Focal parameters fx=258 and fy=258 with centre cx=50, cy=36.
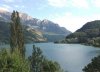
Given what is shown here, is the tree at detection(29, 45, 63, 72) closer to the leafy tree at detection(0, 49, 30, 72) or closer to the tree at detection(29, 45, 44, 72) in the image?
the tree at detection(29, 45, 44, 72)

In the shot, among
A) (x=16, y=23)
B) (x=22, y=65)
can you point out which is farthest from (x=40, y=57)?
(x=22, y=65)

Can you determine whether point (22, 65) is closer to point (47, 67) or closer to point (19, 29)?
point (47, 67)

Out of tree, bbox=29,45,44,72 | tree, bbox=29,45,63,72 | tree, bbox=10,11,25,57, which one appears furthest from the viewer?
tree, bbox=29,45,44,72

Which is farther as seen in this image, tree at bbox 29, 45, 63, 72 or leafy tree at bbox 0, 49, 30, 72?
tree at bbox 29, 45, 63, 72

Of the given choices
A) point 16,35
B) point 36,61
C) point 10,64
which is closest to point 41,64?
point 36,61

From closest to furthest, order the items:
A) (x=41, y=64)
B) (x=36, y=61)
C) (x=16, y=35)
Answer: (x=16, y=35) < (x=41, y=64) < (x=36, y=61)

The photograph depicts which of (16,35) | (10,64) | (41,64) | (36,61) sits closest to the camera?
(10,64)

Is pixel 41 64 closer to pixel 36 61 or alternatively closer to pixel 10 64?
pixel 36 61

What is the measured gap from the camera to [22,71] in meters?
55.8

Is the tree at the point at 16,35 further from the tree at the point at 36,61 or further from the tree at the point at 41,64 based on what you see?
the tree at the point at 41,64

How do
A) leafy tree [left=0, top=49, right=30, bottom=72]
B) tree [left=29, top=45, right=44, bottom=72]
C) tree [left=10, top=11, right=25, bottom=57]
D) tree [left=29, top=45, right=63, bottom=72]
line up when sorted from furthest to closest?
tree [left=29, top=45, right=44, bottom=72] → tree [left=10, top=11, right=25, bottom=57] → tree [left=29, top=45, right=63, bottom=72] → leafy tree [left=0, top=49, right=30, bottom=72]

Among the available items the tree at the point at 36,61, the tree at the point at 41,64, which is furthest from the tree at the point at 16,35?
the tree at the point at 41,64

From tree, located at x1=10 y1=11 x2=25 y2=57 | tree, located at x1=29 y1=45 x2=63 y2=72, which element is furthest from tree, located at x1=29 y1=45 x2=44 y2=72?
tree, located at x1=10 y1=11 x2=25 y2=57

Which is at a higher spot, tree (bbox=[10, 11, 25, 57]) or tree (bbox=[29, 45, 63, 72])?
tree (bbox=[10, 11, 25, 57])
